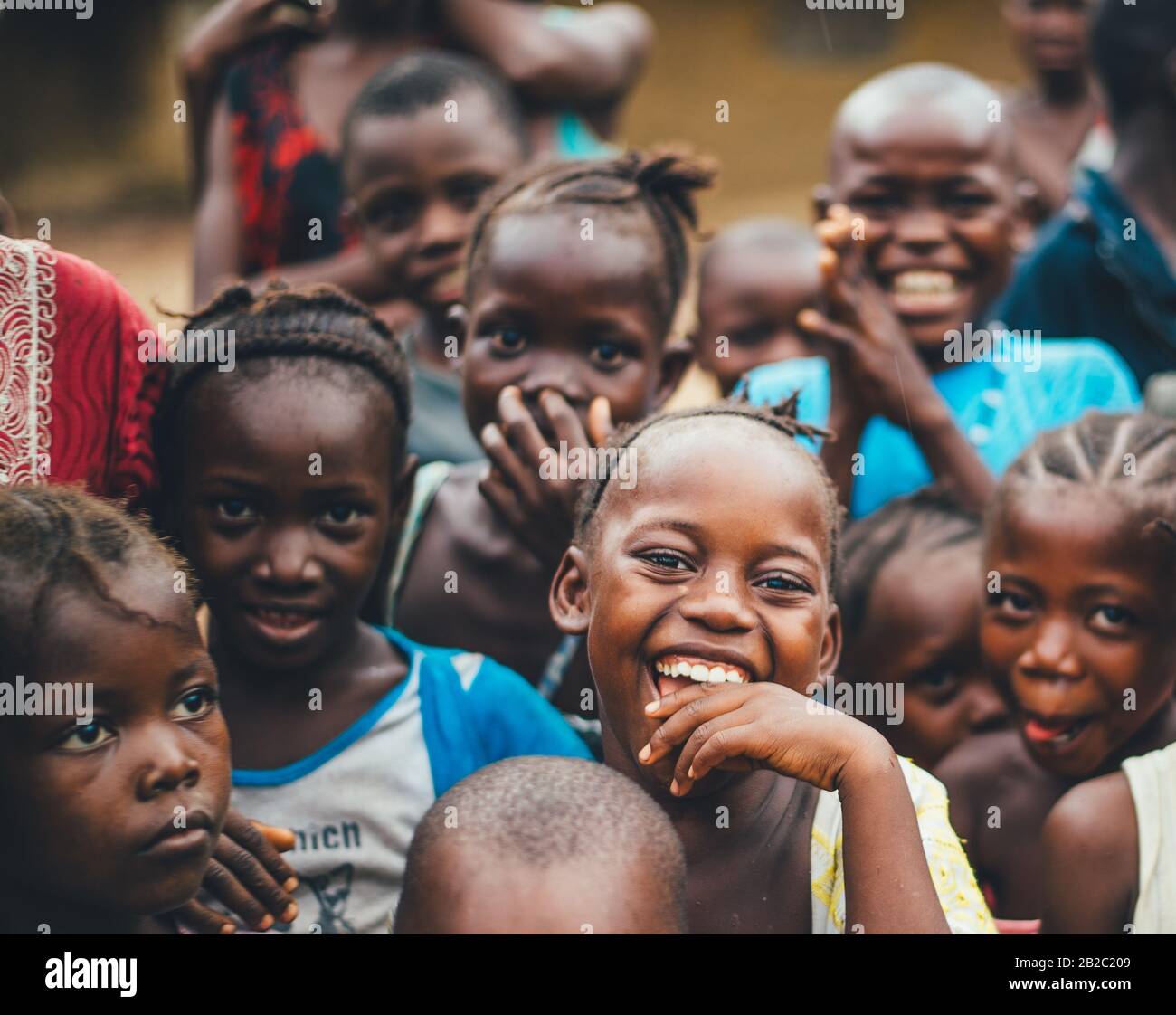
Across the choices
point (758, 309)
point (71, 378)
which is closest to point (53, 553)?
point (71, 378)

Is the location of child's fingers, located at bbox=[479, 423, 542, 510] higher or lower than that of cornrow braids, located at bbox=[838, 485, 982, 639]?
higher

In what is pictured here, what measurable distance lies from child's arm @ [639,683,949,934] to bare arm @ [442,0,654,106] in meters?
3.03

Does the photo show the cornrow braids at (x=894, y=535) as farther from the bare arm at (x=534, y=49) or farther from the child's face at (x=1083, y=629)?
the bare arm at (x=534, y=49)

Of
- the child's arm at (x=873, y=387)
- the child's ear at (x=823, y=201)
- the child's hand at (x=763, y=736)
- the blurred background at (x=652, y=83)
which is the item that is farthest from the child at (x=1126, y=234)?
the blurred background at (x=652, y=83)

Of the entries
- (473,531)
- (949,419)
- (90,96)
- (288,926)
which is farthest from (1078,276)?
(90,96)

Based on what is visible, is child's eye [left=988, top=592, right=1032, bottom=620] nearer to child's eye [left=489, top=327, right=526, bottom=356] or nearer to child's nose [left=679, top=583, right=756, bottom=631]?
child's nose [left=679, top=583, right=756, bottom=631]

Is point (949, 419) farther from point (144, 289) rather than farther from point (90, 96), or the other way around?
point (90, 96)

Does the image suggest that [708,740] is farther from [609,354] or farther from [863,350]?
[863,350]

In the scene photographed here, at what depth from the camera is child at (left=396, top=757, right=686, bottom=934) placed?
6.19 ft

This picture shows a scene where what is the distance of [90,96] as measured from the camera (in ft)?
41.4

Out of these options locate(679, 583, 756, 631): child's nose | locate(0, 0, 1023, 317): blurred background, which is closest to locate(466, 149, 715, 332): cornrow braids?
locate(679, 583, 756, 631): child's nose

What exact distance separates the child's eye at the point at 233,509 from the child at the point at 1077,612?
4.67ft

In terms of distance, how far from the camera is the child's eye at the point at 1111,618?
2.86 meters

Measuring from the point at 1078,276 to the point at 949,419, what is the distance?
1.21 m
